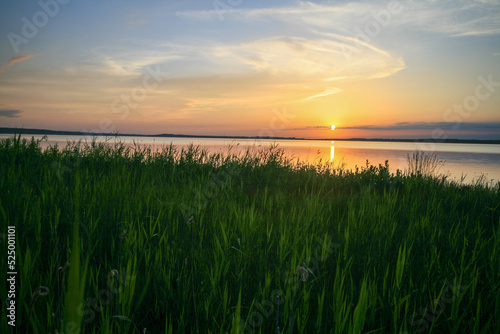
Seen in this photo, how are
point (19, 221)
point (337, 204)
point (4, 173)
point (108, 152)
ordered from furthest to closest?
point (108, 152) → point (337, 204) → point (4, 173) → point (19, 221)

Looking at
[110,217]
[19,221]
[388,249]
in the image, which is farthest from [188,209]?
[388,249]

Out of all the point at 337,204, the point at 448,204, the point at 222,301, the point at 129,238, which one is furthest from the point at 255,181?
the point at 222,301

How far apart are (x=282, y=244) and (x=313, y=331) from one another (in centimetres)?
90

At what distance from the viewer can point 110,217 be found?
107 inches

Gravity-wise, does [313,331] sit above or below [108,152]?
below

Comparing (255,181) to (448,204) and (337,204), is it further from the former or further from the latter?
(448,204)

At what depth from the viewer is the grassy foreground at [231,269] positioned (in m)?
1.60

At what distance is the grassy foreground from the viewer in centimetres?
160

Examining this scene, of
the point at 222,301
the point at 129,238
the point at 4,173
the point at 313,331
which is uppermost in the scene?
the point at 4,173

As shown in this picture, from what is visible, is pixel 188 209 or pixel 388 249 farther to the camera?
pixel 188 209

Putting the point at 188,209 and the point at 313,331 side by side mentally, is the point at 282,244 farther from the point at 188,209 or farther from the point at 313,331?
the point at 188,209

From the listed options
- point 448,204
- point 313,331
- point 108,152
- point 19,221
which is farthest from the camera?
point 108,152

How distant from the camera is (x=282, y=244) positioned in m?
2.55

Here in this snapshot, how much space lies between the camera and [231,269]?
2324 millimetres
